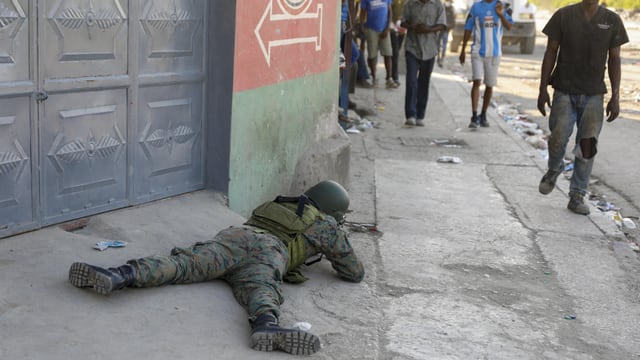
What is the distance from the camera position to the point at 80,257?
4.12 m

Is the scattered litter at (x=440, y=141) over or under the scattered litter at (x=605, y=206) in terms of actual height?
over

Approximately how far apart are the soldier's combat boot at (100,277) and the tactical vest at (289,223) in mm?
1009

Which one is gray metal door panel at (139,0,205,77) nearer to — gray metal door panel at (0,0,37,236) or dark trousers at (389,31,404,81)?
gray metal door panel at (0,0,37,236)

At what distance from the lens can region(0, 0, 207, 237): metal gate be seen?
409 cm

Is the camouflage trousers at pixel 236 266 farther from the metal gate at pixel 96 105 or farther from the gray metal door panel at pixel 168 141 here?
the gray metal door panel at pixel 168 141

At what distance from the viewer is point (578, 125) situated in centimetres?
696

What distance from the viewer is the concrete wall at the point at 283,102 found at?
549cm

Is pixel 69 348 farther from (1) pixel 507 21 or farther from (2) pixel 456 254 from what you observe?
(1) pixel 507 21

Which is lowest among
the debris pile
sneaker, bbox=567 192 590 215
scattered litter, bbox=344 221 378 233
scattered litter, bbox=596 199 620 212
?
scattered litter, bbox=596 199 620 212

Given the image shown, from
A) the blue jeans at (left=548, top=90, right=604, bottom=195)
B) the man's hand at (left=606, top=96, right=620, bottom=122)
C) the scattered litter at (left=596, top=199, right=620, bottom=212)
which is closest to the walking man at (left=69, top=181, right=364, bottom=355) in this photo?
the blue jeans at (left=548, top=90, right=604, bottom=195)

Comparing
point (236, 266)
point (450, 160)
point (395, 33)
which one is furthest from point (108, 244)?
point (395, 33)

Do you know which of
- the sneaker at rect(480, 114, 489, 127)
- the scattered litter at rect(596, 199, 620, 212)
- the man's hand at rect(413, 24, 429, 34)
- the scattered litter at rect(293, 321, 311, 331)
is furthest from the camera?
the sneaker at rect(480, 114, 489, 127)

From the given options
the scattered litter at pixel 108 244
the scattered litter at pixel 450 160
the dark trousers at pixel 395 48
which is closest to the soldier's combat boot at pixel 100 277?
the scattered litter at pixel 108 244

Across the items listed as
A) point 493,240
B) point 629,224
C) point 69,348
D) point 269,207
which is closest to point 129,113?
point 269,207
